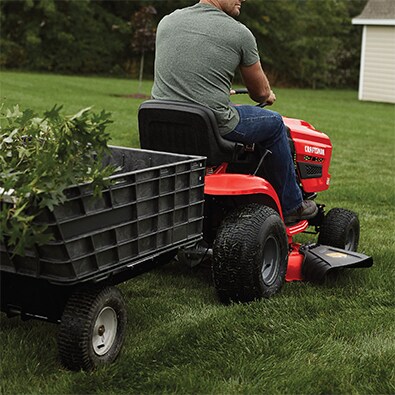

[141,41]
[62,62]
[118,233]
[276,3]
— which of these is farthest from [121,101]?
[276,3]

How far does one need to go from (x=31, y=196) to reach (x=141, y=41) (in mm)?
19616

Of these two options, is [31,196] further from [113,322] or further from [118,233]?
[113,322]

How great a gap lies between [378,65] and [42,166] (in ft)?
76.9

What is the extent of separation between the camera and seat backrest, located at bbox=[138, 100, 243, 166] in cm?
428

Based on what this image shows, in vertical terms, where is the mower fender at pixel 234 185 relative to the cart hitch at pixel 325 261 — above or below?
above

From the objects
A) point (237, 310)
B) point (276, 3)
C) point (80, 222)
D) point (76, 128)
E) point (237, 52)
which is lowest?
point (237, 310)

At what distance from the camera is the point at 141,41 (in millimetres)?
22172

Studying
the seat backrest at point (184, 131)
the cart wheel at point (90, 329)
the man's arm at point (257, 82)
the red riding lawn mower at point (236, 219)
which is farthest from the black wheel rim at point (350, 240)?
the cart wheel at point (90, 329)

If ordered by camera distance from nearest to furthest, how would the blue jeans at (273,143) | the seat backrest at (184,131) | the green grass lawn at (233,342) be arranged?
the green grass lawn at (233,342)
the seat backrest at (184,131)
the blue jeans at (273,143)

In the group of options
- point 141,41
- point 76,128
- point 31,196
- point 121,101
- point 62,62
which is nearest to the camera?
point 31,196

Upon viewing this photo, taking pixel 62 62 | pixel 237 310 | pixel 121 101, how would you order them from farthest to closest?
pixel 62 62 < pixel 121 101 < pixel 237 310

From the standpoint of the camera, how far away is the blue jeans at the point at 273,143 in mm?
4500

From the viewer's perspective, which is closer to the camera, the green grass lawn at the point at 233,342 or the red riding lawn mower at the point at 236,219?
the green grass lawn at the point at 233,342

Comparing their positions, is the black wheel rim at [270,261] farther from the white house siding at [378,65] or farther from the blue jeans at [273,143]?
the white house siding at [378,65]
